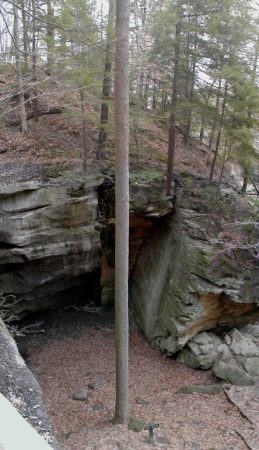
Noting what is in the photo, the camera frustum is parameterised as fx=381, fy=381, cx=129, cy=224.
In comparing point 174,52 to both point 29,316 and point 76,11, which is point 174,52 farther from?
point 29,316

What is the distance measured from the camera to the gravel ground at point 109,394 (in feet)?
28.2

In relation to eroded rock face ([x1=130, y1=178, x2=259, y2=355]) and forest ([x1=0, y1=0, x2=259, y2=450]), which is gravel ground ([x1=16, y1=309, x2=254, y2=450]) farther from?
eroded rock face ([x1=130, y1=178, x2=259, y2=355])

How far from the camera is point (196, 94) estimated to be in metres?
12.9

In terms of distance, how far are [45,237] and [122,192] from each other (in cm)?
442

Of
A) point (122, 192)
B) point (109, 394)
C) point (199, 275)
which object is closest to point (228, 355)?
point (199, 275)

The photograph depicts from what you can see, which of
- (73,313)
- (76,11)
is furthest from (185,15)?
(73,313)

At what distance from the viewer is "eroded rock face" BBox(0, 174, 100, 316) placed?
35.6 ft

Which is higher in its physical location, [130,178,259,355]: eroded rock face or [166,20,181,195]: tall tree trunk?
[166,20,181,195]: tall tree trunk

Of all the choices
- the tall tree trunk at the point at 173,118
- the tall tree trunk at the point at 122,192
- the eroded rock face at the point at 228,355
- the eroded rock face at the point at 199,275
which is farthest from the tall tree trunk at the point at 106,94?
the eroded rock face at the point at 228,355

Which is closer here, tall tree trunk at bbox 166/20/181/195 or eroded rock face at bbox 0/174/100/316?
eroded rock face at bbox 0/174/100/316

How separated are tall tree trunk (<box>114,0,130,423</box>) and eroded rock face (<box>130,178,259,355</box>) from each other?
12.3 ft

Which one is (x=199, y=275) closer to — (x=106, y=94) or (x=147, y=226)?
(x=147, y=226)

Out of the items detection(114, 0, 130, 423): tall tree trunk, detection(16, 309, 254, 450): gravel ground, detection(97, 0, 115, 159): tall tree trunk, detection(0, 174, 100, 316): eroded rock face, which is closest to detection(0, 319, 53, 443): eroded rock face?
detection(114, 0, 130, 423): tall tree trunk

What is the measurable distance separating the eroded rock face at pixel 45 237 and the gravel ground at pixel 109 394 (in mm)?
1794
